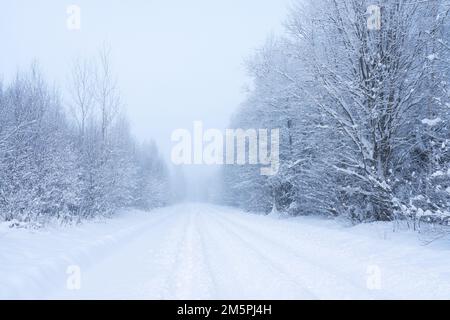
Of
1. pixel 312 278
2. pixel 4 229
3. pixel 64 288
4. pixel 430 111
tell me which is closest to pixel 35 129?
pixel 4 229

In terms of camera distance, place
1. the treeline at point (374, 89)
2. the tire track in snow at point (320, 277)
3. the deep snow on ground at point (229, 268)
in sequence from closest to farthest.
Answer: the tire track in snow at point (320, 277)
the deep snow on ground at point (229, 268)
the treeline at point (374, 89)

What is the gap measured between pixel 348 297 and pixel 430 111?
972 cm

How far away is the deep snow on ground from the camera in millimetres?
5695

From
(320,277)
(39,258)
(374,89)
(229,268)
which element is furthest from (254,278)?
(374,89)

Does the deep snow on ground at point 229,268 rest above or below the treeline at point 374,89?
below

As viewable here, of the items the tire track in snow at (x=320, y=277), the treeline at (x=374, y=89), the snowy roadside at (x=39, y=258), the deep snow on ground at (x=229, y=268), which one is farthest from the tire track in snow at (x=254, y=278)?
the treeline at (x=374, y=89)

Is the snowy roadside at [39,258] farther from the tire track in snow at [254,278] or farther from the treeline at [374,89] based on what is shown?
the treeline at [374,89]

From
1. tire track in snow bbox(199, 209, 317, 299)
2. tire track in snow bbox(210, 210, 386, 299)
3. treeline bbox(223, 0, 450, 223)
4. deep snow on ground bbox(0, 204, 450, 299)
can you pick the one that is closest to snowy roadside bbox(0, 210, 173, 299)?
deep snow on ground bbox(0, 204, 450, 299)

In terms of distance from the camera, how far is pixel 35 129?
15.8 m

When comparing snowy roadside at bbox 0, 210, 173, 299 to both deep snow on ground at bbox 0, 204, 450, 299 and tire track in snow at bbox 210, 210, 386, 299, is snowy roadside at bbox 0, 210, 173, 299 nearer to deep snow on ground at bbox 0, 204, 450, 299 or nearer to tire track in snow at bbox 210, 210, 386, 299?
deep snow on ground at bbox 0, 204, 450, 299

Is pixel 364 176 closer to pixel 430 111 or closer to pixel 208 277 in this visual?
pixel 430 111

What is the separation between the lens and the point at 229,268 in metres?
7.66

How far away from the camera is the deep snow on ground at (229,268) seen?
5695 mm

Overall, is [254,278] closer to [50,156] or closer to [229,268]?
[229,268]
